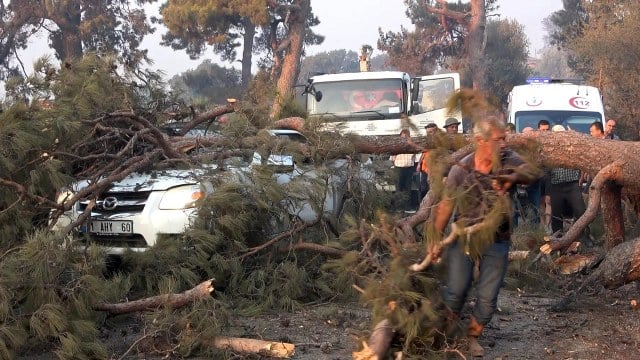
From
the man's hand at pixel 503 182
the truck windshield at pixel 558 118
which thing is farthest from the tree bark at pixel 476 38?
the man's hand at pixel 503 182

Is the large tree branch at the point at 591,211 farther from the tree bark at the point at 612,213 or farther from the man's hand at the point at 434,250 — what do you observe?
the man's hand at the point at 434,250

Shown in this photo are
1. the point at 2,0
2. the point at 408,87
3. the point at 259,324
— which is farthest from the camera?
the point at 2,0

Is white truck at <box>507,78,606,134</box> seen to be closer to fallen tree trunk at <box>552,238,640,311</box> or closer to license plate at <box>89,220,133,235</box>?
fallen tree trunk at <box>552,238,640,311</box>

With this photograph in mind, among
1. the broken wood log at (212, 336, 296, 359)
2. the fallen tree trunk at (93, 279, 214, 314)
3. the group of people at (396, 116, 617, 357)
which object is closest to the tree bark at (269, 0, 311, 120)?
the fallen tree trunk at (93, 279, 214, 314)

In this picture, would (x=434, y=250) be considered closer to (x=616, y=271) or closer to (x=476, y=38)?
(x=616, y=271)

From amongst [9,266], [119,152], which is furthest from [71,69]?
[9,266]

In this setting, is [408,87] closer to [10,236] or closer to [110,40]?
[10,236]

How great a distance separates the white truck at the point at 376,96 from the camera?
12.9 m

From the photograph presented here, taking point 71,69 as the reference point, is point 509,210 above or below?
below

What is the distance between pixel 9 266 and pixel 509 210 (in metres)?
3.22

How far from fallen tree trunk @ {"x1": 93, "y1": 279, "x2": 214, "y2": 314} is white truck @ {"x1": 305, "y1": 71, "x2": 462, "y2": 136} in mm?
7746

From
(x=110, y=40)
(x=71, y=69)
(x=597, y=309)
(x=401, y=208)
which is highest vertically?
(x=110, y=40)

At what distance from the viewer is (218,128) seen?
26.3ft

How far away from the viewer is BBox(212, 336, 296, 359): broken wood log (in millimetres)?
4973
